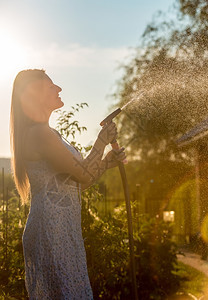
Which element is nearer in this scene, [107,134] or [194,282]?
[107,134]

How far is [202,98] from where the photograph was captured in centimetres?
576

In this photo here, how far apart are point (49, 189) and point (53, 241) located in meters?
0.26

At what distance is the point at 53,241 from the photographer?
6.70ft

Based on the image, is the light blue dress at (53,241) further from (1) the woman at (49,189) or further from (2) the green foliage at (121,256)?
(2) the green foliage at (121,256)

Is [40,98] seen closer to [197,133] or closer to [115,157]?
[115,157]

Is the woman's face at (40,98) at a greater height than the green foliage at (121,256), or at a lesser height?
greater

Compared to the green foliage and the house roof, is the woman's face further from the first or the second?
the house roof

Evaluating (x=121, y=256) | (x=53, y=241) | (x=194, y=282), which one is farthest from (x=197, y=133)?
(x=53, y=241)

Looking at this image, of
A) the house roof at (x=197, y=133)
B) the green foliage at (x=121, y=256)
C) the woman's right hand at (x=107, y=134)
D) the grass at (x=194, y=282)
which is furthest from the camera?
the grass at (x=194, y=282)

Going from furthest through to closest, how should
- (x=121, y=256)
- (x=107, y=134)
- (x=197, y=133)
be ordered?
(x=197, y=133) → (x=121, y=256) → (x=107, y=134)

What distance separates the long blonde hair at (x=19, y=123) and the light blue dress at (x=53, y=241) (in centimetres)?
9

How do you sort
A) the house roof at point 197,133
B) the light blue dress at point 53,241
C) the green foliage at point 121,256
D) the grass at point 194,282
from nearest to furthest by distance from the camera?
the light blue dress at point 53,241, the green foliage at point 121,256, the house roof at point 197,133, the grass at point 194,282

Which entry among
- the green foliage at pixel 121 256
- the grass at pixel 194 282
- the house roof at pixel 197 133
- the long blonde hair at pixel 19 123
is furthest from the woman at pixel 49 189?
the grass at pixel 194 282

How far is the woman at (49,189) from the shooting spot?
2049 mm
